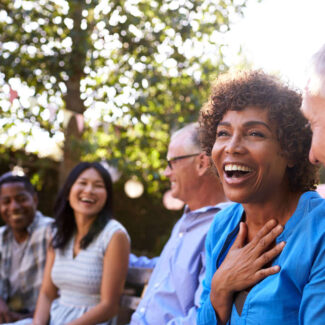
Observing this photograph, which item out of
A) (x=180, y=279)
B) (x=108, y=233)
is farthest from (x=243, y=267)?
(x=108, y=233)

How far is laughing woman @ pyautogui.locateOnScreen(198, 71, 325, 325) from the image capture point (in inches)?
61.8

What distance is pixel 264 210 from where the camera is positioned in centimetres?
185

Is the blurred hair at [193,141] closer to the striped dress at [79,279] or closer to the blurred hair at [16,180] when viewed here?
the striped dress at [79,279]

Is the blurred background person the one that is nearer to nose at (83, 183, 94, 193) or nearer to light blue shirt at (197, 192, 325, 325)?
light blue shirt at (197, 192, 325, 325)

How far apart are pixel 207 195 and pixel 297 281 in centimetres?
158

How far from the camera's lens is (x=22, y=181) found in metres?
4.39

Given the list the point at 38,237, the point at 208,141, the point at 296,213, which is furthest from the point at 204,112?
the point at 38,237

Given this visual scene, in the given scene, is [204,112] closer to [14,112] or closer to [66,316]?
[66,316]

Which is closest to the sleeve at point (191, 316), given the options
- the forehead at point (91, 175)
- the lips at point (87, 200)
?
the lips at point (87, 200)

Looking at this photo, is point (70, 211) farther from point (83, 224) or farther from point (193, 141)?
point (193, 141)

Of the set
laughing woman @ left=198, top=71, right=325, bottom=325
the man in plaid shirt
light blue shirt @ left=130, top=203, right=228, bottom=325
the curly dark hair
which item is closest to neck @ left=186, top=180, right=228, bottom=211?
light blue shirt @ left=130, top=203, right=228, bottom=325

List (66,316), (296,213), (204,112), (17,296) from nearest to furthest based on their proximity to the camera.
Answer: (296,213) < (204,112) < (66,316) < (17,296)

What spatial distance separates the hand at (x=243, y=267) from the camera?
1.69 m

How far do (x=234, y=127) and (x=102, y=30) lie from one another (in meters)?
4.07
